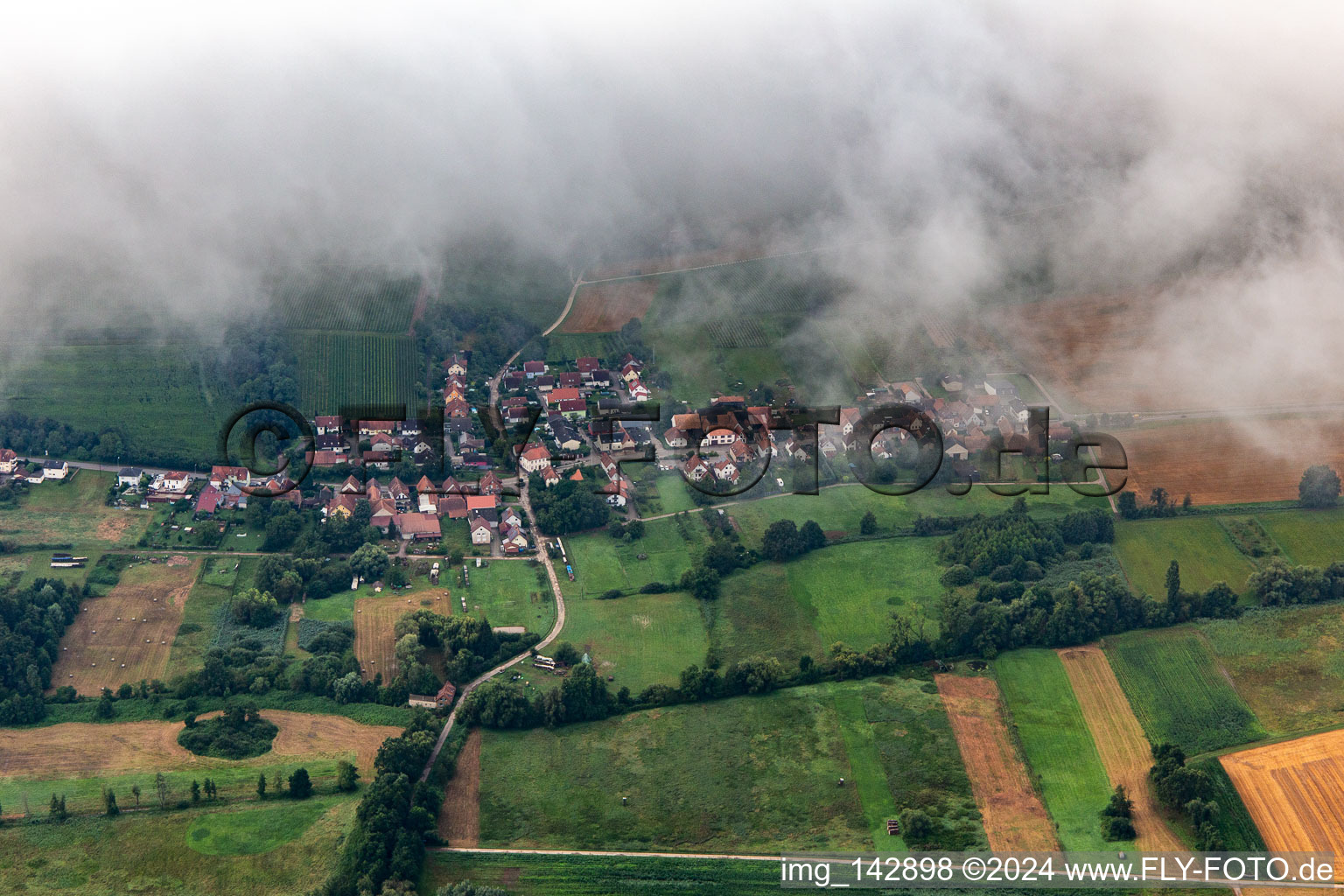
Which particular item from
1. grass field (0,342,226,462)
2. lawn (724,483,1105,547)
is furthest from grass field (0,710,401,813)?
lawn (724,483,1105,547)

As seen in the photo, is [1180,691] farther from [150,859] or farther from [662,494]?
[150,859]

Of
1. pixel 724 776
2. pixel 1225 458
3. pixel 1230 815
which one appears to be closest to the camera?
pixel 1230 815

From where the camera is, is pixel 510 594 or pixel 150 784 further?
pixel 510 594

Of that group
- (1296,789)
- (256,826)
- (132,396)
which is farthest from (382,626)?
(1296,789)

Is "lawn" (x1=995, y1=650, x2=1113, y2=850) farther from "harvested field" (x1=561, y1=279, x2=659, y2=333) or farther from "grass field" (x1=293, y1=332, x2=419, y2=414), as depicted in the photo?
"harvested field" (x1=561, y1=279, x2=659, y2=333)

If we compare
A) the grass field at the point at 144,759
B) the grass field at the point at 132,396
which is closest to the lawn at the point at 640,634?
the grass field at the point at 144,759

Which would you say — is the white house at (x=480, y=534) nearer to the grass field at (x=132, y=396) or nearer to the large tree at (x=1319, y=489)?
the grass field at (x=132, y=396)

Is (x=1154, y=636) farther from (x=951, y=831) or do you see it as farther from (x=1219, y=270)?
(x=1219, y=270)
